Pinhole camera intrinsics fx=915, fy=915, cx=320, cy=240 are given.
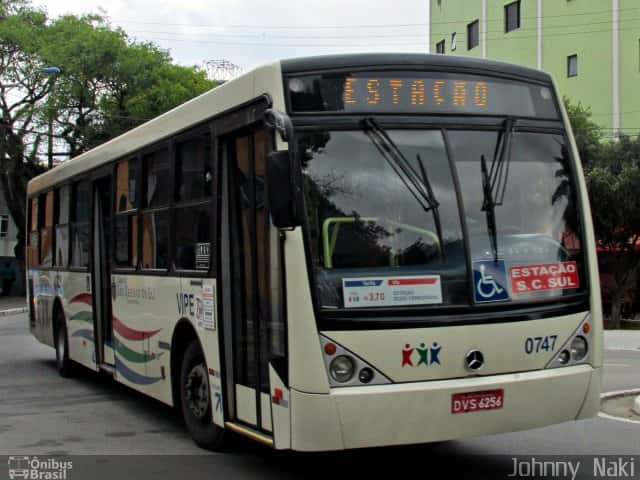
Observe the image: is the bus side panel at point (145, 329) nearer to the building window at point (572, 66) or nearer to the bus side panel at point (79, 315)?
the bus side panel at point (79, 315)

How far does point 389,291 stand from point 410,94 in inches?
56.4

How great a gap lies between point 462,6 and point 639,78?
15.0m

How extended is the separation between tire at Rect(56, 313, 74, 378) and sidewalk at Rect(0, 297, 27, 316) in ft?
77.9

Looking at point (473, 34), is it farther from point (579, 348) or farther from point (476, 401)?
point (476, 401)

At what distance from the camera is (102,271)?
448 inches

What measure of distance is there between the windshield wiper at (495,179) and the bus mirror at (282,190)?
1.38m

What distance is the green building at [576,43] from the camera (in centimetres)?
3597

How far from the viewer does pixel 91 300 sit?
11742mm

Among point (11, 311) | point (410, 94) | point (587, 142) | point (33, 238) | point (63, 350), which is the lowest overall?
point (11, 311)

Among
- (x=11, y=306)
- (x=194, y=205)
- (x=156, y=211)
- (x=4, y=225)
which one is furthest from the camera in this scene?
(x=4, y=225)

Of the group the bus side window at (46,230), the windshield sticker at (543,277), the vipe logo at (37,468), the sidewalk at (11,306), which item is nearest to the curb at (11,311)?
the sidewalk at (11,306)

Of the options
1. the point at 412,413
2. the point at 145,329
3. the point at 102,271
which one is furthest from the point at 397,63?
the point at 102,271

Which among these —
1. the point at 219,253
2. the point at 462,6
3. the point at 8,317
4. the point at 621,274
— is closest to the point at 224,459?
the point at 219,253

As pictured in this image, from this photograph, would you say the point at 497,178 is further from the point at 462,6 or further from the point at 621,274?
the point at 462,6
